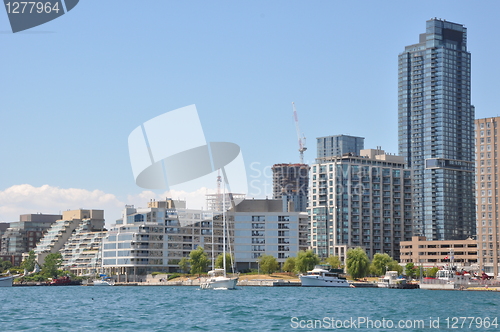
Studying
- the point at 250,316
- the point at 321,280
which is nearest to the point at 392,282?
the point at 321,280

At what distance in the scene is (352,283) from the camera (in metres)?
194

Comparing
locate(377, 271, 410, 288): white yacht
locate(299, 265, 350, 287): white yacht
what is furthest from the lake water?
locate(377, 271, 410, 288): white yacht

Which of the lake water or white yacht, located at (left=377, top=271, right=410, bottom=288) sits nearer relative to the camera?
the lake water

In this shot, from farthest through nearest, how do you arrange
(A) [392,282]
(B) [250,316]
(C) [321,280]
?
(A) [392,282] < (C) [321,280] < (B) [250,316]

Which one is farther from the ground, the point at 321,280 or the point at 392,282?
the point at 321,280

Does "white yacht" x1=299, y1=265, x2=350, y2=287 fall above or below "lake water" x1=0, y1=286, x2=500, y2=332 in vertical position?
below

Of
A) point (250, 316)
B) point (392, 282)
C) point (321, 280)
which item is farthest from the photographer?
point (392, 282)

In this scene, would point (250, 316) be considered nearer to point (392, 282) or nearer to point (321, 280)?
point (321, 280)

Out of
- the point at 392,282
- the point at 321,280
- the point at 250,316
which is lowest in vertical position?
the point at 392,282

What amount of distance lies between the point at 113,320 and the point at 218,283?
253 feet

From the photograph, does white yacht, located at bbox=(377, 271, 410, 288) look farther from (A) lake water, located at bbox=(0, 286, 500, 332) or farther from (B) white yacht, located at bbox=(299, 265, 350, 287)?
(A) lake water, located at bbox=(0, 286, 500, 332)

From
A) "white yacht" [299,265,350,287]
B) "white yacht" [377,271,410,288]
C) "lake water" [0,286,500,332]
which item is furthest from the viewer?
"white yacht" [299,265,350,287]

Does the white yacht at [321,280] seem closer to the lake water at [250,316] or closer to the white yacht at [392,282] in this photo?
the white yacht at [392,282]

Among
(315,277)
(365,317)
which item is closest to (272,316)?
(365,317)
